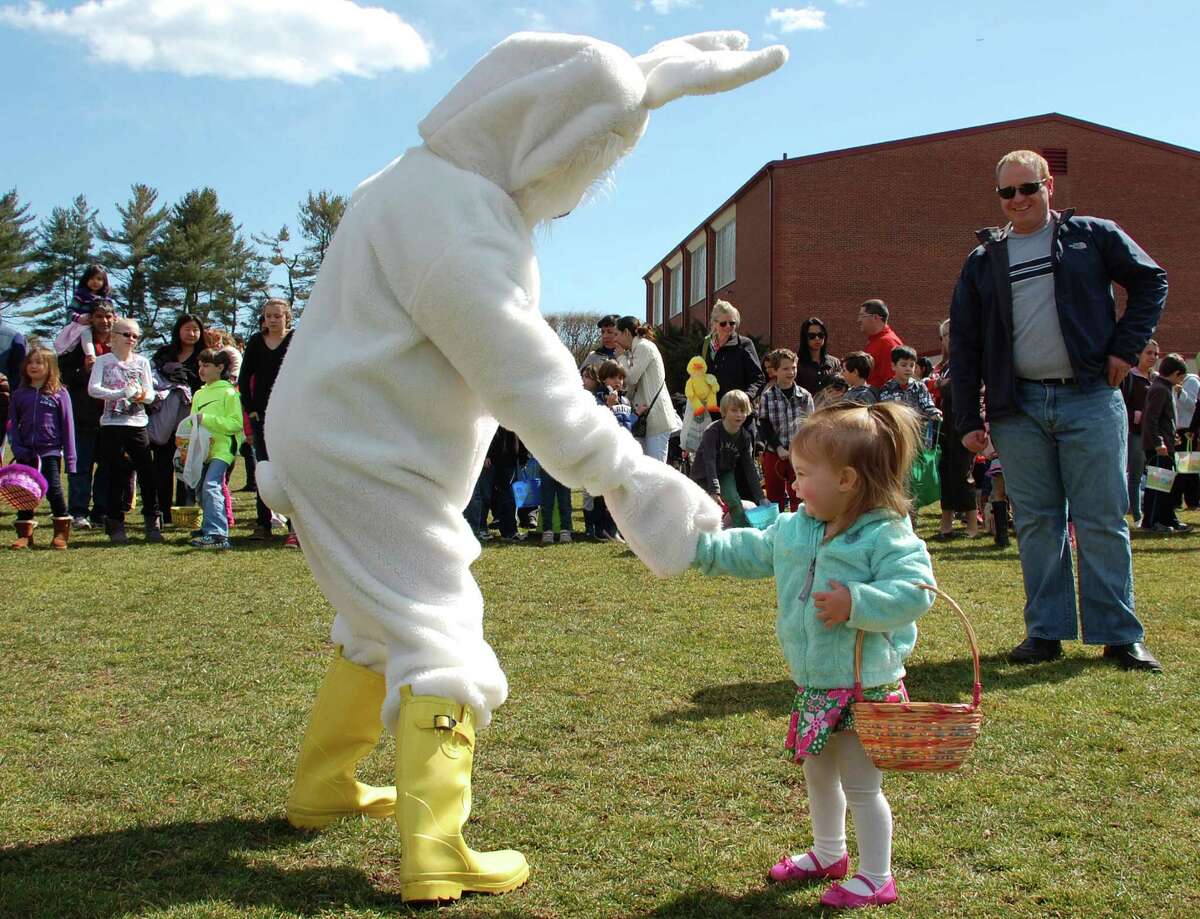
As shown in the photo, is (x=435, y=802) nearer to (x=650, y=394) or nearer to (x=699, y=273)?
(x=650, y=394)

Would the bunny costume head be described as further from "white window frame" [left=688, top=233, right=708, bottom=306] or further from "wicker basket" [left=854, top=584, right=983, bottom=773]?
"white window frame" [left=688, top=233, right=708, bottom=306]

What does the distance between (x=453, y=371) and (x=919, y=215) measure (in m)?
37.7

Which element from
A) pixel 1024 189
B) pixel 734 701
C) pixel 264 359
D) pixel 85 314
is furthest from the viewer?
pixel 85 314

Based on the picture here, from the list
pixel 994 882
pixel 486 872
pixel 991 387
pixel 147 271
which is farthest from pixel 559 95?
pixel 147 271

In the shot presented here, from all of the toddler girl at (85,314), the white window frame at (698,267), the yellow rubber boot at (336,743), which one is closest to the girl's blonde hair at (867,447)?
the yellow rubber boot at (336,743)

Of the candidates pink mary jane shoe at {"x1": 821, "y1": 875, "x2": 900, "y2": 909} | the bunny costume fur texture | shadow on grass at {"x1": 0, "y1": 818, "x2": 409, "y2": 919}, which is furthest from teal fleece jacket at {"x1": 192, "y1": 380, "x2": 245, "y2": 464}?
pink mary jane shoe at {"x1": 821, "y1": 875, "x2": 900, "y2": 909}

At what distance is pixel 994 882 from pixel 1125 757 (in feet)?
4.04

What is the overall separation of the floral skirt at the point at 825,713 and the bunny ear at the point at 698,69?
5.07 feet

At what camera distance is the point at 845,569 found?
103 inches

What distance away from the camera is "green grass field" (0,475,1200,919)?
2648 millimetres

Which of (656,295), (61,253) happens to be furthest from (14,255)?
(656,295)

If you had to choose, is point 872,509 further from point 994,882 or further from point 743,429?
point 743,429

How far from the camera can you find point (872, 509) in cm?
266

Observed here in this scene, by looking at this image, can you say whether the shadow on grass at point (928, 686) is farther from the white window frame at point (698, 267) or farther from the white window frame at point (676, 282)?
the white window frame at point (676, 282)
